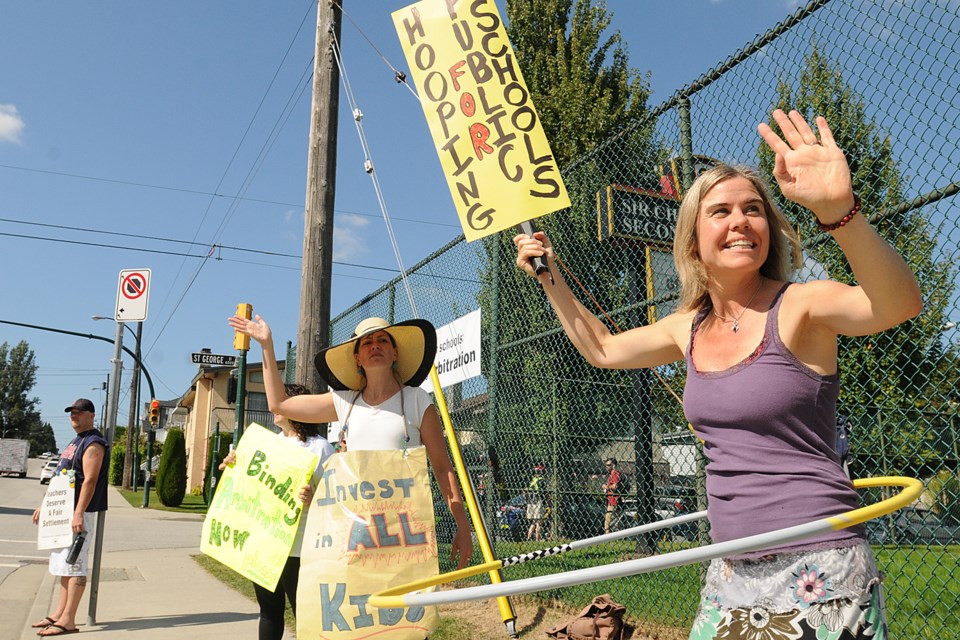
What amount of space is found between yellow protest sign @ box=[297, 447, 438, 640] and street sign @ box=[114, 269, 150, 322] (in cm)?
530

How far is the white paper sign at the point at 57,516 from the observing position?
7.13 meters

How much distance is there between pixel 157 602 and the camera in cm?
834

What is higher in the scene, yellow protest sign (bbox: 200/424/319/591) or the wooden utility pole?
the wooden utility pole

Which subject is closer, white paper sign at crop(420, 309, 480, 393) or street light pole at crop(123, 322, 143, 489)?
white paper sign at crop(420, 309, 480, 393)

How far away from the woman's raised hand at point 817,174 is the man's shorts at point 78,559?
6.93m

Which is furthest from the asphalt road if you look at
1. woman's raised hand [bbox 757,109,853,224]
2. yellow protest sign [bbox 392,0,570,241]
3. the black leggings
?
woman's raised hand [bbox 757,109,853,224]

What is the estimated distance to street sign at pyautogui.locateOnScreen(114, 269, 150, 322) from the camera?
8203mm

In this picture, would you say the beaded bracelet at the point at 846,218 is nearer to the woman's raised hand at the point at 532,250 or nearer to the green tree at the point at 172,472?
the woman's raised hand at the point at 532,250

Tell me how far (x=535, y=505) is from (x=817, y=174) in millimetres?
5569

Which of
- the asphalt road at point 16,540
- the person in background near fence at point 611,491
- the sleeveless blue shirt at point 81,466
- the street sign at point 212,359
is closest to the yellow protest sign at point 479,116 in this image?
the person in background near fence at point 611,491

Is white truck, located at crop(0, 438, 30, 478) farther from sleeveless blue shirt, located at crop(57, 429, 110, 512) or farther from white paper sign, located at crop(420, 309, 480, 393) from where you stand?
white paper sign, located at crop(420, 309, 480, 393)

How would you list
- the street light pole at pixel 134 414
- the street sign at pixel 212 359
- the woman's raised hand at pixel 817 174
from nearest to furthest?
the woman's raised hand at pixel 817 174 < the street sign at pixel 212 359 < the street light pole at pixel 134 414

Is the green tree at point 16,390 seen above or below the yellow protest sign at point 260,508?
above

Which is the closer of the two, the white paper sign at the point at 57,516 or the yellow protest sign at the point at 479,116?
the yellow protest sign at the point at 479,116
